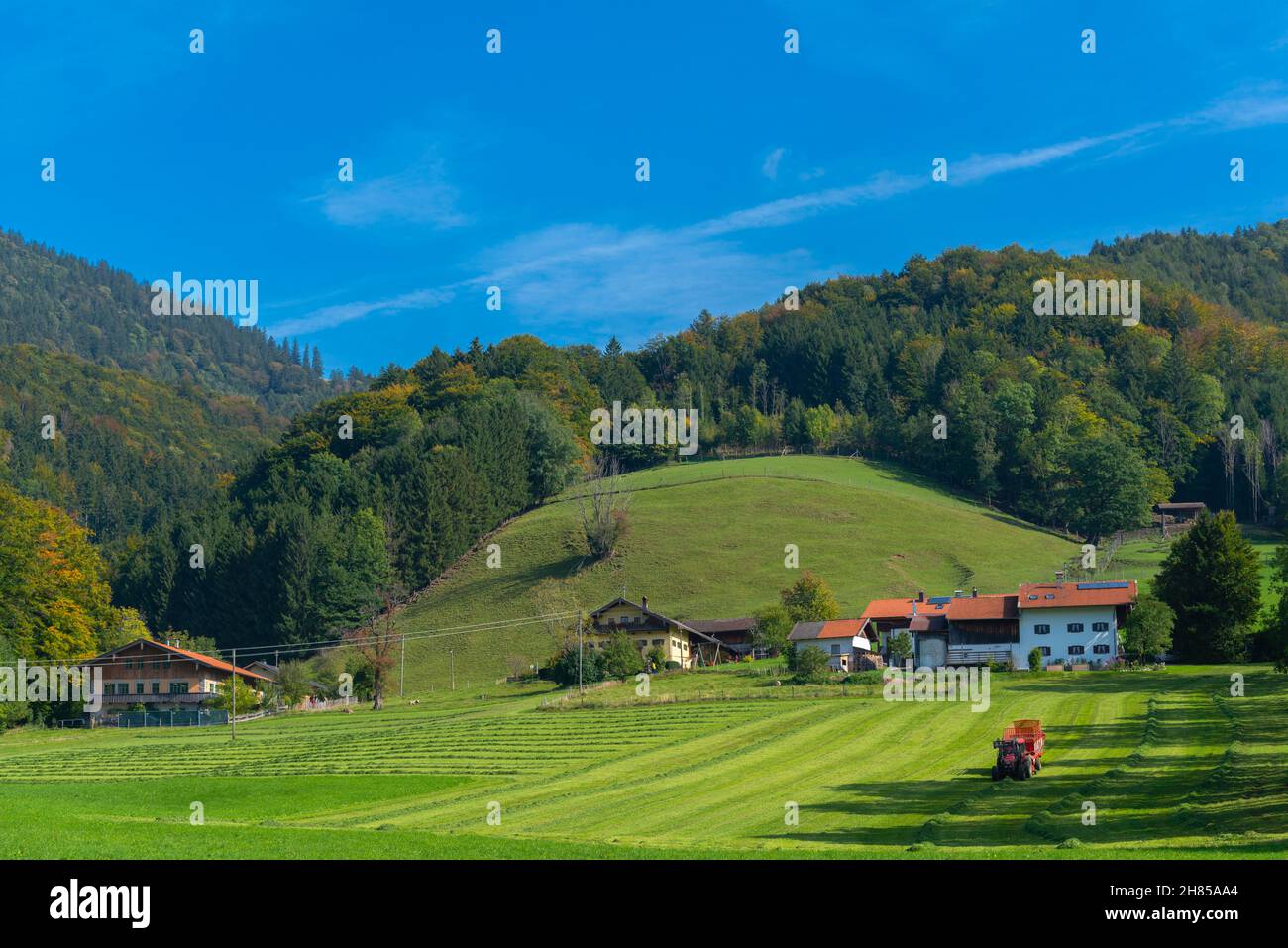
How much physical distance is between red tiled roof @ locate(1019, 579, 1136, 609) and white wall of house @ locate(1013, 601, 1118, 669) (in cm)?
39

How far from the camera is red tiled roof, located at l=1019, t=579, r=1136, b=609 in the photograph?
289ft

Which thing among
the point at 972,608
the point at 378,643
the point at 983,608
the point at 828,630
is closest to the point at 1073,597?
the point at 983,608

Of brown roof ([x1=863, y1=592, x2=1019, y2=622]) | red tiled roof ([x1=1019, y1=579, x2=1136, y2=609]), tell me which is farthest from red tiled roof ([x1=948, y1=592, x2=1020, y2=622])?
red tiled roof ([x1=1019, y1=579, x2=1136, y2=609])

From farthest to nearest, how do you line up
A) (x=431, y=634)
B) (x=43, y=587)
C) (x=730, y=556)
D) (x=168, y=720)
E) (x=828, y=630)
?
(x=730, y=556) → (x=431, y=634) → (x=43, y=587) → (x=828, y=630) → (x=168, y=720)

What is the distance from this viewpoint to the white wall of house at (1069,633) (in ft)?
289

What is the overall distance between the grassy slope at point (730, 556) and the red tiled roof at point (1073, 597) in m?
20.6

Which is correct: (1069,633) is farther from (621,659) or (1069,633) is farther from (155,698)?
(155,698)

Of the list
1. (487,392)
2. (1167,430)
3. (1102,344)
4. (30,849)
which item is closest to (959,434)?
(1167,430)

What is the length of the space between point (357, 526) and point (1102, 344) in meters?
117

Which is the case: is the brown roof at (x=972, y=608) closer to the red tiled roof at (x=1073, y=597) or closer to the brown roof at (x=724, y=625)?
the red tiled roof at (x=1073, y=597)

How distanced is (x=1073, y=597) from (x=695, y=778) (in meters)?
49.2

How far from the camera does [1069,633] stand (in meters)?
88.8

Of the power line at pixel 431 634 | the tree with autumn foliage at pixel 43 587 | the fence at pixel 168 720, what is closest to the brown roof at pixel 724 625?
the power line at pixel 431 634

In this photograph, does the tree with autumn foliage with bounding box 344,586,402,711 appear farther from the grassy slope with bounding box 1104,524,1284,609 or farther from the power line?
the grassy slope with bounding box 1104,524,1284,609
